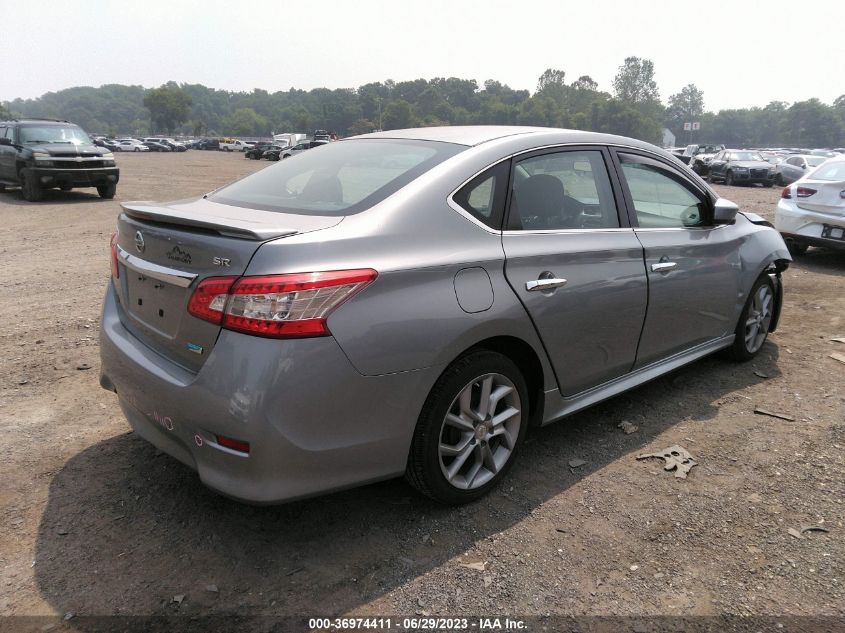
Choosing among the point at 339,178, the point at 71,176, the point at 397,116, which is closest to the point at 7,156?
the point at 71,176

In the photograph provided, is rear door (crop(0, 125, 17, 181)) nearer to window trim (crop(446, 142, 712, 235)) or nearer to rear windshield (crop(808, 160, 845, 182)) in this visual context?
window trim (crop(446, 142, 712, 235))

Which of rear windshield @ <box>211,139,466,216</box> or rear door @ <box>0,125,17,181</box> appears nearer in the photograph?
rear windshield @ <box>211,139,466,216</box>

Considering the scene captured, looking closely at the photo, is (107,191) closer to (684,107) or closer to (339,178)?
(339,178)

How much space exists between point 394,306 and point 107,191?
15370mm

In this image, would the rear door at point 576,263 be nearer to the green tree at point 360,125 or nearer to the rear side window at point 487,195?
the rear side window at point 487,195

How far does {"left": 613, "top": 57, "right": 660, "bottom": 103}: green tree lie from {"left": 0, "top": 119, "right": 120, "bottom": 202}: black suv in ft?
594

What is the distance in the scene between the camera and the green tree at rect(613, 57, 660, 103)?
176 m

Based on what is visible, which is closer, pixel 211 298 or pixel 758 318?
pixel 211 298

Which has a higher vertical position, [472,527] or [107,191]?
[107,191]

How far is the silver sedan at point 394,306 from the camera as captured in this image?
7.52 feet

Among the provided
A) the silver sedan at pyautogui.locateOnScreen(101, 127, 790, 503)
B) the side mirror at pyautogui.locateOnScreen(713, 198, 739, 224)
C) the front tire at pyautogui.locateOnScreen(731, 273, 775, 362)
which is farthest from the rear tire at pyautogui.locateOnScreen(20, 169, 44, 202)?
the front tire at pyautogui.locateOnScreen(731, 273, 775, 362)

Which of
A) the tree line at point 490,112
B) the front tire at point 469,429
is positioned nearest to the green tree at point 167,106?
the tree line at point 490,112

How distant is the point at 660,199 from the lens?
397 cm

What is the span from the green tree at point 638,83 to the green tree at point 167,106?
4440 inches
